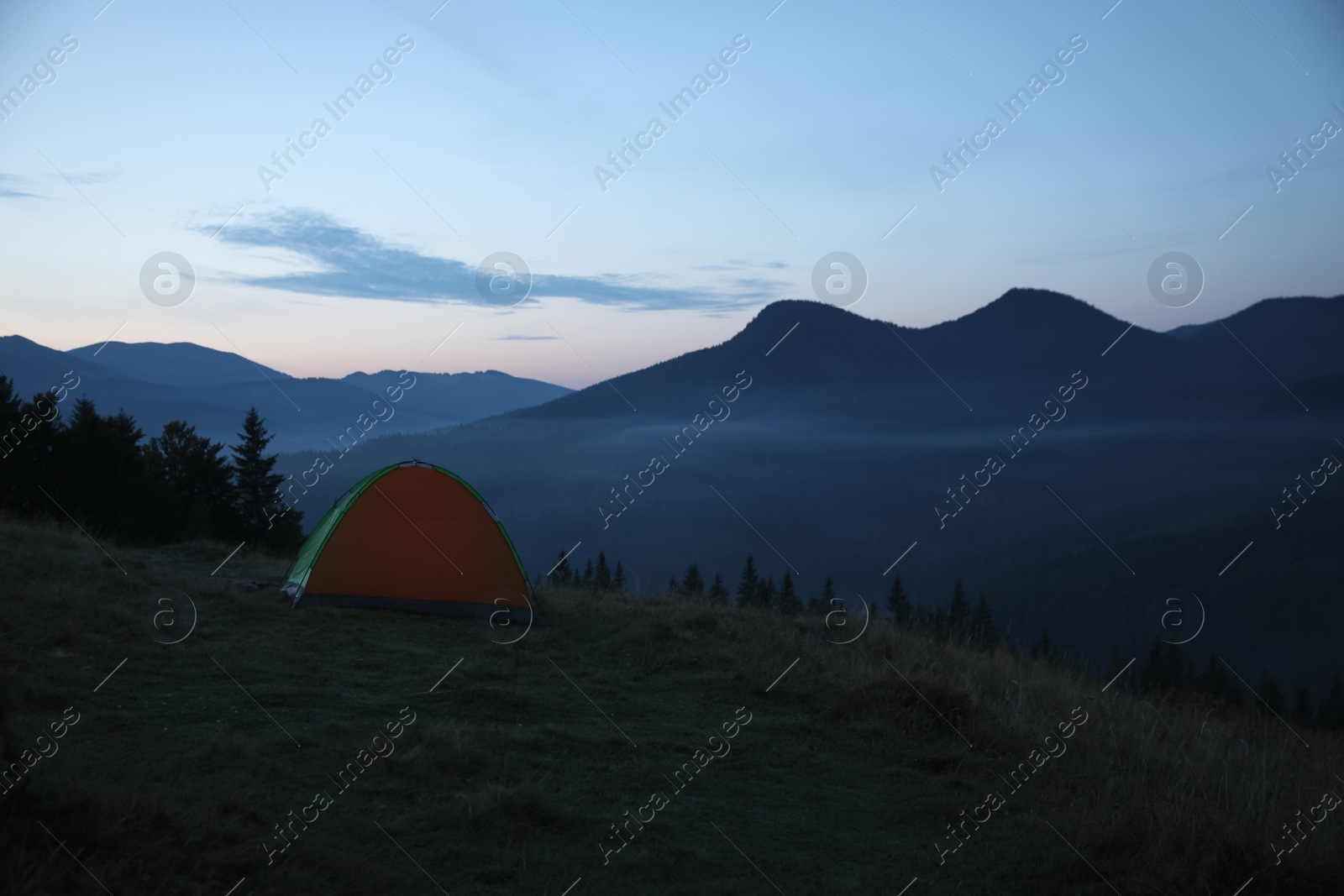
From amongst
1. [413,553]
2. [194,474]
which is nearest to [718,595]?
[413,553]

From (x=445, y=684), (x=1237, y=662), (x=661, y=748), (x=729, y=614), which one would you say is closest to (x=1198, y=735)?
(x=661, y=748)

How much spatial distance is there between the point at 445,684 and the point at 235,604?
425 cm

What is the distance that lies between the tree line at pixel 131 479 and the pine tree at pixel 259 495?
49 millimetres

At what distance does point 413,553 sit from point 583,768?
6.64 m

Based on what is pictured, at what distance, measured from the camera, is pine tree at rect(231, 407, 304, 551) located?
3148 centimetres

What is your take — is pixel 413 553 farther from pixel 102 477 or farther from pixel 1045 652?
pixel 102 477

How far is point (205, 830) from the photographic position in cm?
378

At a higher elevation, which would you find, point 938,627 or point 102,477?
point 102,477

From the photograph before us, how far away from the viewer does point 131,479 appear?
24328mm

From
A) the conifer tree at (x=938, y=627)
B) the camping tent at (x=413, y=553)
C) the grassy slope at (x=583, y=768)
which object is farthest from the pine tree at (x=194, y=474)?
the conifer tree at (x=938, y=627)

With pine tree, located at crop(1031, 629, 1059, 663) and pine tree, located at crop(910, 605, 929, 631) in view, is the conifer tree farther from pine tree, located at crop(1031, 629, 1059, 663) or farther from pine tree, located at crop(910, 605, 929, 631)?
pine tree, located at crop(1031, 629, 1059, 663)

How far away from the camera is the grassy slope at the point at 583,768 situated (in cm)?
400

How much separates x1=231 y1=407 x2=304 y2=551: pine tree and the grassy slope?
74.8 ft

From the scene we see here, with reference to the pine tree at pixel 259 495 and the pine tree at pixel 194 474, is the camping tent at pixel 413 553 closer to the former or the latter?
the pine tree at pixel 194 474
